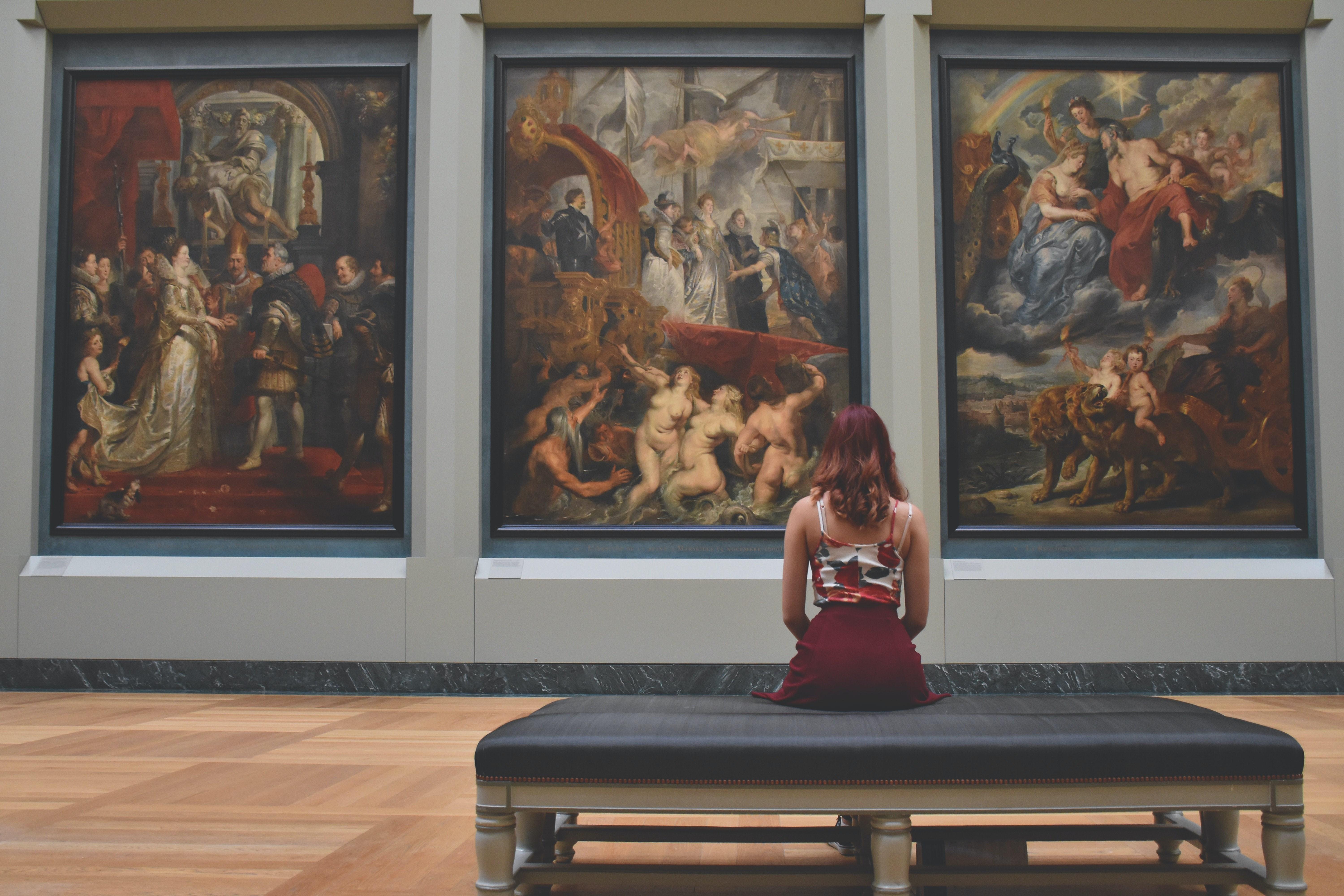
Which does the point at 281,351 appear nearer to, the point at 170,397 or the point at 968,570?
the point at 170,397

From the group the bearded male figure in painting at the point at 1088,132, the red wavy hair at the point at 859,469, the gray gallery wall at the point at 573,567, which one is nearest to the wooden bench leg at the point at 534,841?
the red wavy hair at the point at 859,469

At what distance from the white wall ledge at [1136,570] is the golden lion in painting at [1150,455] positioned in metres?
0.57

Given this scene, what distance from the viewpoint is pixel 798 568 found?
148 inches

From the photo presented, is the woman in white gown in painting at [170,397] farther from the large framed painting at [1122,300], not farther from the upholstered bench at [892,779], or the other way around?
the upholstered bench at [892,779]

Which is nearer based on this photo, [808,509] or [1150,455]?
[808,509]

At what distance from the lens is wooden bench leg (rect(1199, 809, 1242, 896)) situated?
3609 mm

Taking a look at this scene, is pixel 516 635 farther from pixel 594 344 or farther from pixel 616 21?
pixel 616 21

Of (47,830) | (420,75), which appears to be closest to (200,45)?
(420,75)

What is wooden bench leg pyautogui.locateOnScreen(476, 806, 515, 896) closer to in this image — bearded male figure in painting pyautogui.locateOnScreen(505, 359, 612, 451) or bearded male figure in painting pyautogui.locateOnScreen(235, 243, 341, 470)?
bearded male figure in painting pyautogui.locateOnScreen(505, 359, 612, 451)

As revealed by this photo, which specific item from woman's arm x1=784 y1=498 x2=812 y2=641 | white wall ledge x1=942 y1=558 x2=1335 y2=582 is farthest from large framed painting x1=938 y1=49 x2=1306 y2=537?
woman's arm x1=784 y1=498 x2=812 y2=641

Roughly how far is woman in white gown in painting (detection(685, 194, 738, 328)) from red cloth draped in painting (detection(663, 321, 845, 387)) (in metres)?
0.09

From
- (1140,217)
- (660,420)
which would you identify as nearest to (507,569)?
(660,420)

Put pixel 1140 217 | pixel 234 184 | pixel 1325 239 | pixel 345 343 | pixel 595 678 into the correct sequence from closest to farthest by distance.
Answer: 1. pixel 595 678
2. pixel 1325 239
3. pixel 1140 217
4. pixel 345 343
5. pixel 234 184

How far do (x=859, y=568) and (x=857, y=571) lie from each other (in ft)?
0.05
